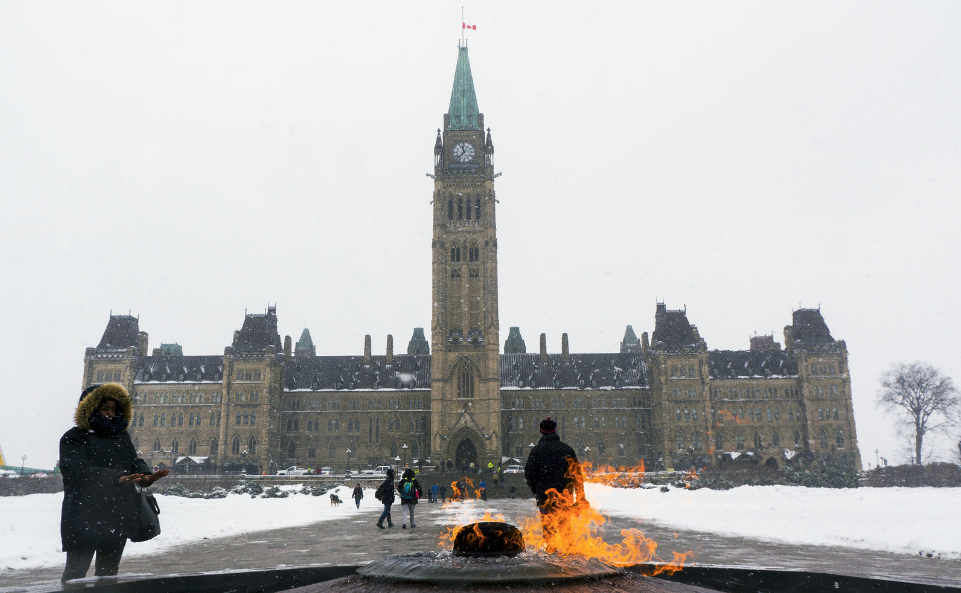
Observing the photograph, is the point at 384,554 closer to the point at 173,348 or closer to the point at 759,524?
the point at 759,524

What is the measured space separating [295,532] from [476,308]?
2300 inches

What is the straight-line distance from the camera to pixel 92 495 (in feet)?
16.2

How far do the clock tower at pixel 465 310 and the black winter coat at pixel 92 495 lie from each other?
219ft

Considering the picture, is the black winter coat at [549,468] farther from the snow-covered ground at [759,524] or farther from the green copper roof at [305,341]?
the green copper roof at [305,341]

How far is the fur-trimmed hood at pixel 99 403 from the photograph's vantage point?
16.8 ft

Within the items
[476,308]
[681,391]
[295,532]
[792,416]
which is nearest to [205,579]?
[295,532]

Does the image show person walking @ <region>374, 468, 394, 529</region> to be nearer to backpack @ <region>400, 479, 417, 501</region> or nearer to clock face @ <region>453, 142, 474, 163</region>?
backpack @ <region>400, 479, 417, 501</region>

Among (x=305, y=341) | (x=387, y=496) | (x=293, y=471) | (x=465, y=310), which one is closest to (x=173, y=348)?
(x=305, y=341)

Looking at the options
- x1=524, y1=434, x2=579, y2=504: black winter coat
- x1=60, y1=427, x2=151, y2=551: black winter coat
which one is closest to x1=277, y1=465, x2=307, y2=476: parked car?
x1=524, y1=434, x2=579, y2=504: black winter coat

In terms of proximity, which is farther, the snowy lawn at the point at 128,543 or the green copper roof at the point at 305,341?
the green copper roof at the point at 305,341

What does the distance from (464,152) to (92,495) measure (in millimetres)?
77197

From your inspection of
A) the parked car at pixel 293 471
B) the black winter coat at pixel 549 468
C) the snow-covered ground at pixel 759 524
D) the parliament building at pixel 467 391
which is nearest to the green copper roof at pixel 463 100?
the parliament building at pixel 467 391

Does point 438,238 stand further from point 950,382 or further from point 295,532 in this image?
point 295,532

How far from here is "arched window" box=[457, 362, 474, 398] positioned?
242 feet
